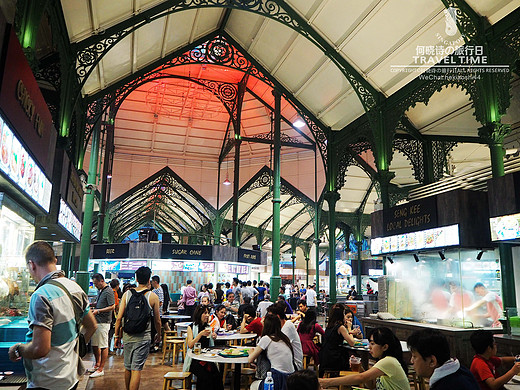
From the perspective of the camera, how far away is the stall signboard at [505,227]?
6.71 m

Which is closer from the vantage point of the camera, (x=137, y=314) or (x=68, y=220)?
(x=137, y=314)

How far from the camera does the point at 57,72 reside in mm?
9242

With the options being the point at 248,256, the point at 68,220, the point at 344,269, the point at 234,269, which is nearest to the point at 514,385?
the point at 68,220

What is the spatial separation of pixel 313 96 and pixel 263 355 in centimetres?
1072

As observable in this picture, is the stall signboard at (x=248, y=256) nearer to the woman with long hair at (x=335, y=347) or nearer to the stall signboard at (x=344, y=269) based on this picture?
the stall signboard at (x=344, y=269)

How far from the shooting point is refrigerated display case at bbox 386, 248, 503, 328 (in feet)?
26.3

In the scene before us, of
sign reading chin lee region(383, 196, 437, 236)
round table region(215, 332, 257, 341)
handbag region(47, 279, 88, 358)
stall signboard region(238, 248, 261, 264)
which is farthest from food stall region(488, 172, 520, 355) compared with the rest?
stall signboard region(238, 248, 261, 264)

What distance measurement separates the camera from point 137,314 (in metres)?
4.67

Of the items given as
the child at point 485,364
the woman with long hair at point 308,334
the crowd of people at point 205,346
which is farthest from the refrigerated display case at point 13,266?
the child at point 485,364

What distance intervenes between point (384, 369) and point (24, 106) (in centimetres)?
400

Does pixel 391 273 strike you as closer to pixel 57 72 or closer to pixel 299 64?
pixel 299 64

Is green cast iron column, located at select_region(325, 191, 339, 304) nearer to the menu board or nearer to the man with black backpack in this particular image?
the man with black backpack

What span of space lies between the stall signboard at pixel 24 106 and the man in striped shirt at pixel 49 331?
1533 mm

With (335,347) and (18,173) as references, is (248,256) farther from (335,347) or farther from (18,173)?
(18,173)
